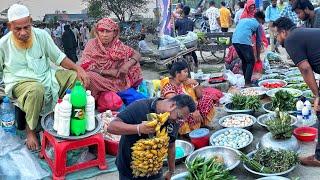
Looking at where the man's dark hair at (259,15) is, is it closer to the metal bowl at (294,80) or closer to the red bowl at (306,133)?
the metal bowl at (294,80)

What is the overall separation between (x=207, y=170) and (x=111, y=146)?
4.55 feet

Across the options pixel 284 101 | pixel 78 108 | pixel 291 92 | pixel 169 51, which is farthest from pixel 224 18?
pixel 78 108

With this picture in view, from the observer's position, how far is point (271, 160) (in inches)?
161

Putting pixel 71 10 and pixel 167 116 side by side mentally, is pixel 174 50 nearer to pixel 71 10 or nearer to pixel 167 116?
pixel 167 116

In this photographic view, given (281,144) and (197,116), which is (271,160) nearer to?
(281,144)

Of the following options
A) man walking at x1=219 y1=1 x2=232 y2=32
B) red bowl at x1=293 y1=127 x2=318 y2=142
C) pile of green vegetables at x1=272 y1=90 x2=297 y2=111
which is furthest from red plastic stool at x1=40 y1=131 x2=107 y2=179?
man walking at x1=219 y1=1 x2=232 y2=32


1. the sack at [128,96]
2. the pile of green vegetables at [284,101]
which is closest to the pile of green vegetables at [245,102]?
the pile of green vegetables at [284,101]

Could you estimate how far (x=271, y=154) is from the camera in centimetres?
412

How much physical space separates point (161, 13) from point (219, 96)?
12.8 feet

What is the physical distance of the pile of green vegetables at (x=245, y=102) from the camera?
5805 mm

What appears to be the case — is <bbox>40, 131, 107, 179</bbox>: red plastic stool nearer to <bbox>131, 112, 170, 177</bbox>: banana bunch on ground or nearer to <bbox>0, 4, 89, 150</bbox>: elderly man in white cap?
<bbox>0, 4, 89, 150</bbox>: elderly man in white cap

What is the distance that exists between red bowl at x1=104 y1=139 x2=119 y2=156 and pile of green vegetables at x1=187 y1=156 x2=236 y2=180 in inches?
41.9

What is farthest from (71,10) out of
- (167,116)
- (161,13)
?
(167,116)

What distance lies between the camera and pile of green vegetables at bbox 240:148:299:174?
13.0ft
